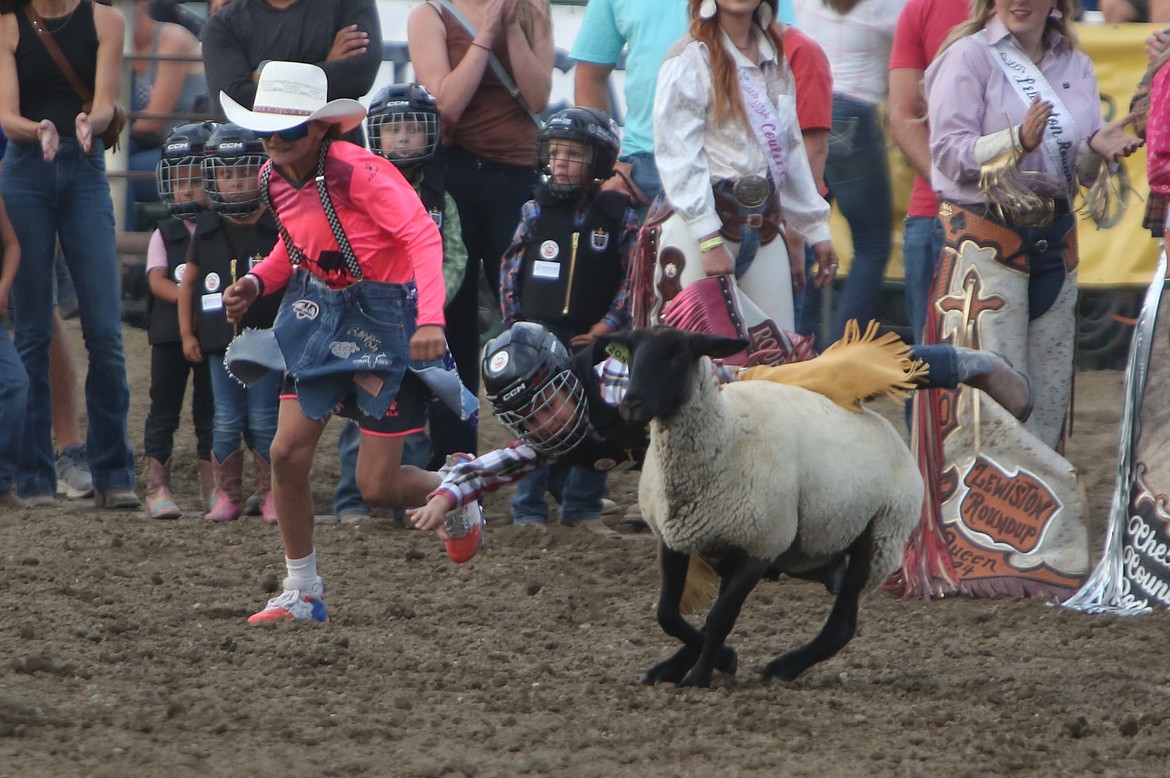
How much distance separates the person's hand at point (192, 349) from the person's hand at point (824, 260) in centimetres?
281

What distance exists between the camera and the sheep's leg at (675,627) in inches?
189

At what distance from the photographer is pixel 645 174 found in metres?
7.67

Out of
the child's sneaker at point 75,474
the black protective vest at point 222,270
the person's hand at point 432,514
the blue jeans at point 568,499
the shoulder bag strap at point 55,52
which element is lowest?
the child's sneaker at point 75,474

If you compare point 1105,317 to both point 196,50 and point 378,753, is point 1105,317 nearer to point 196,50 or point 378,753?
point 196,50

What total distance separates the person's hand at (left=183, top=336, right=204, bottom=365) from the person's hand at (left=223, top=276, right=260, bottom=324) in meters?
2.09

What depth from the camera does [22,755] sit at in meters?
3.94

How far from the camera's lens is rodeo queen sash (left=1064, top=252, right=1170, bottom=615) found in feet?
19.0

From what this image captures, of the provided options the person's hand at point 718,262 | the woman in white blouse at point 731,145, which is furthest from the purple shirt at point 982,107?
the person's hand at point 718,262

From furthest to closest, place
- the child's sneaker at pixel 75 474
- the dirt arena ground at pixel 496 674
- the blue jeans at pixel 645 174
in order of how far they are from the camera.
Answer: the child's sneaker at pixel 75 474 < the blue jeans at pixel 645 174 < the dirt arena ground at pixel 496 674

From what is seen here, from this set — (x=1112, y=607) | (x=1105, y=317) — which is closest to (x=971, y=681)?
(x=1112, y=607)

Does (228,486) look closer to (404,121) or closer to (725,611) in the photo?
(404,121)

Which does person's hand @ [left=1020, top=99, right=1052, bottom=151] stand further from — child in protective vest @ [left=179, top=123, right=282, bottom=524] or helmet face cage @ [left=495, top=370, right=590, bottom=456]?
child in protective vest @ [left=179, top=123, right=282, bottom=524]

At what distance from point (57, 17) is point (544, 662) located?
3.96 metres

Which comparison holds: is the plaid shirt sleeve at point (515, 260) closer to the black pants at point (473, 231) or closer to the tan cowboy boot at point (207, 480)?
the black pants at point (473, 231)
